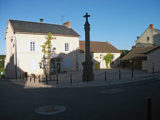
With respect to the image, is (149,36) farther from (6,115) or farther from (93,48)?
(6,115)

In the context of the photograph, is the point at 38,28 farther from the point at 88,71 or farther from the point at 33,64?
the point at 88,71

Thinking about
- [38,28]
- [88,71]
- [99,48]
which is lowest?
[88,71]

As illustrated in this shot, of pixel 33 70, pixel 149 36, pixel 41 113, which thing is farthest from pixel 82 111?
pixel 149 36

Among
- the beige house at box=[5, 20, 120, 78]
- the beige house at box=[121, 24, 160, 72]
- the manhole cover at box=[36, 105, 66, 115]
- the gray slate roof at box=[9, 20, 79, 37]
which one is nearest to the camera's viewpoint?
the manhole cover at box=[36, 105, 66, 115]

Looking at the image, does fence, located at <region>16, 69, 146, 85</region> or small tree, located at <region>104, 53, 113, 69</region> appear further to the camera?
small tree, located at <region>104, 53, 113, 69</region>

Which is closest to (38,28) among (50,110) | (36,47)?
(36,47)

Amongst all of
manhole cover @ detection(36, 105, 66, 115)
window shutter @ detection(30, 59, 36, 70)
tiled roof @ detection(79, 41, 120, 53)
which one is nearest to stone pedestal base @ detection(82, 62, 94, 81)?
manhole cover @ detection(36, 105, 66, 115)

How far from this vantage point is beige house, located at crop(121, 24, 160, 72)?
22.4 metres

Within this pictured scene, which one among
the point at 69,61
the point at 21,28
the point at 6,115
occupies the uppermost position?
the point at 21,28

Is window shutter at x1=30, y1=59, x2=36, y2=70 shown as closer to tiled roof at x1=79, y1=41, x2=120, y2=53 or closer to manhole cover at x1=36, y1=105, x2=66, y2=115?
tiled roof at x1=79, y1=41, x2=120, y2=53

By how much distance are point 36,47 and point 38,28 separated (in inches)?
149

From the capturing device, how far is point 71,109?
6359 millimetres

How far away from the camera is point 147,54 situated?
23.1 metres

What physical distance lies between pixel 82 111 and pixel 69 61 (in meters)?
21.5
